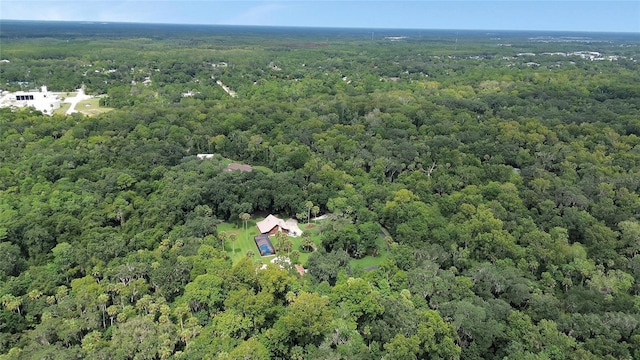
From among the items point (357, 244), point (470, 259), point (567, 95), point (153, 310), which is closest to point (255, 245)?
point (357, 244)

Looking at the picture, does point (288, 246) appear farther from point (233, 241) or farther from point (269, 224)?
point (233, 241)

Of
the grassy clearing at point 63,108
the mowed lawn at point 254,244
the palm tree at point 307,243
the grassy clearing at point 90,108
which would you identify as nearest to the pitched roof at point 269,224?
the mowed lawn at point 254,244

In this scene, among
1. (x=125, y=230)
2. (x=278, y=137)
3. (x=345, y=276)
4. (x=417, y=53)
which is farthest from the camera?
(x=417, y=53)

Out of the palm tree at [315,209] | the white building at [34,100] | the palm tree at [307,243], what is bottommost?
the palm tree at [307,243]

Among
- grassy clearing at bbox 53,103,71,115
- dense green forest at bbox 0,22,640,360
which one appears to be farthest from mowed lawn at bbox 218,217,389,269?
grassy clearing at bbox 53,103,71,115

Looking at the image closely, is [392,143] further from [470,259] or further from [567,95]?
[567,95]

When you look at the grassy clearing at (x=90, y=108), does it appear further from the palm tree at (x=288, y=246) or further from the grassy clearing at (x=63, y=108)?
the palm tree at (x=288, y=246)
